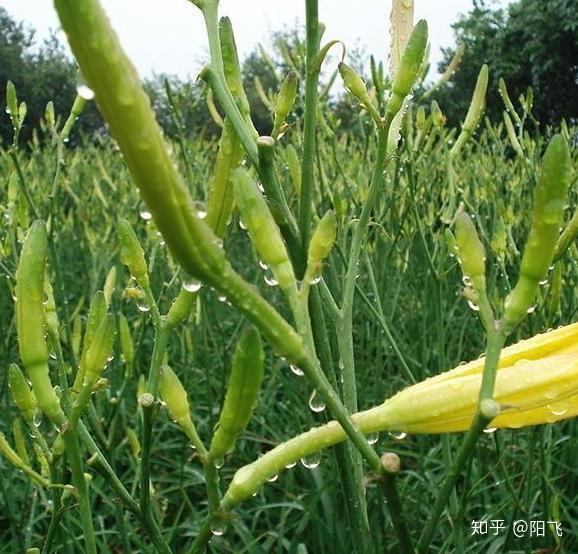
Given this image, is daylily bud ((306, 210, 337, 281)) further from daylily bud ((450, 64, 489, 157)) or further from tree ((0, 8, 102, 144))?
tree ((0, 8, 102, 144))

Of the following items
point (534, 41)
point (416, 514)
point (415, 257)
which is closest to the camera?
point (416, 514)

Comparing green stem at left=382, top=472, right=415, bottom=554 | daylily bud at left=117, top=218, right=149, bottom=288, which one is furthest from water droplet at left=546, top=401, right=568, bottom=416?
daylily bud at left=117, top=218, right=149, bottom=288

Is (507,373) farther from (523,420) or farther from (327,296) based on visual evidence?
(327,296)

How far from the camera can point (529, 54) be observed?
14.6m

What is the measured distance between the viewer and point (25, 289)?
0.54 m

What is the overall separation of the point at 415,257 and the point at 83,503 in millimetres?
2470

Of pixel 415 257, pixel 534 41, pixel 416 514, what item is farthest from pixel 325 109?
pixel 534 41

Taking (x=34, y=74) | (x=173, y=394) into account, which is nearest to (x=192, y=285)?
(x=173, y=394)

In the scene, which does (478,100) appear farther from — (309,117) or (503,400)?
(503,400)

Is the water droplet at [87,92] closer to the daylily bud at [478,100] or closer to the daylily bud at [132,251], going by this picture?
the daylily bud at [132,251]

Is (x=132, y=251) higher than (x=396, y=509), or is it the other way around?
(x=132, y=251)

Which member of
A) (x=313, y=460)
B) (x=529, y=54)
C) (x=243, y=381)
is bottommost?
(x=313, y=460)

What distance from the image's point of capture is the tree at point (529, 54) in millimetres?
14062

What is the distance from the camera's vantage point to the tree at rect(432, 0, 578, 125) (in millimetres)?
14062
